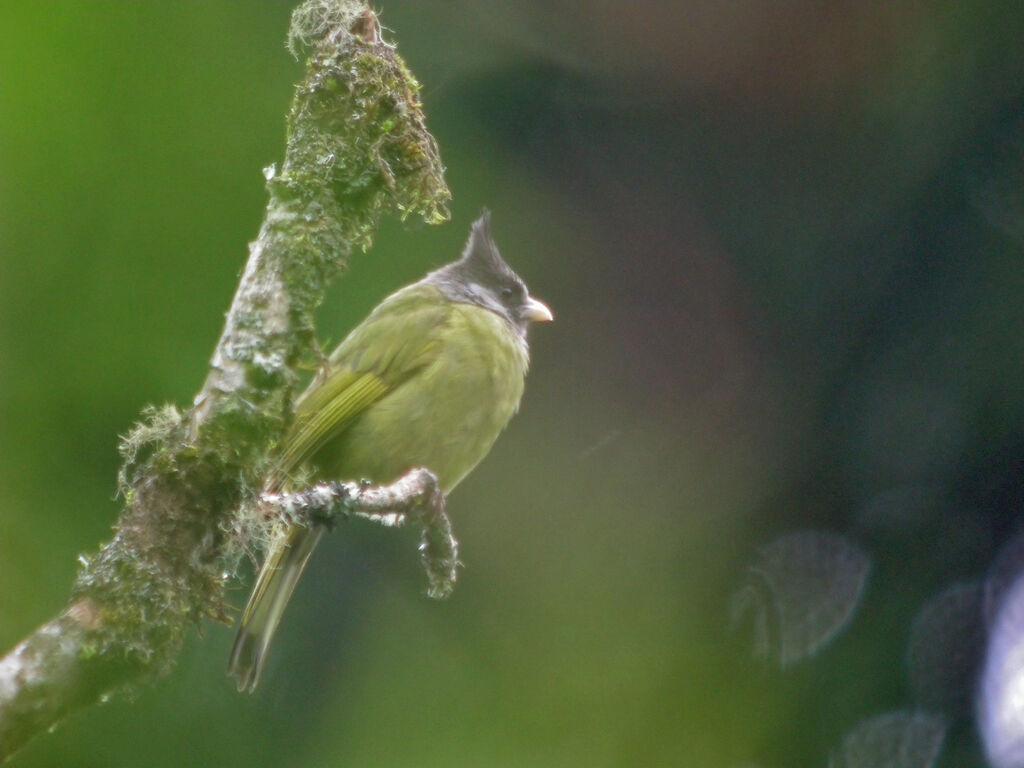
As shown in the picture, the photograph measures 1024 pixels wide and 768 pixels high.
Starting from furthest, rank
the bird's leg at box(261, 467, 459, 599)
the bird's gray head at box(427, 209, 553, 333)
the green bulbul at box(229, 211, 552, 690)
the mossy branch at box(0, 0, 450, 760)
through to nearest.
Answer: the bird's gray head at box(427, 209, 553, 333) < the green bulbul at box(229, 211, 552, 690) < the bird's leg at box(261, 467, 459, 599) < the mossy branch at box(0, 0, 450, 760)

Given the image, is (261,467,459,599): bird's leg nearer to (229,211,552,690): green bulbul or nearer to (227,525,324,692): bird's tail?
(227,525,324,692): bird's tail

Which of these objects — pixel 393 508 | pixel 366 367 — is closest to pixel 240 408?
pixel 393 508

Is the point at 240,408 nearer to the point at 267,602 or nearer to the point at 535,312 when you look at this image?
the point at 267,602

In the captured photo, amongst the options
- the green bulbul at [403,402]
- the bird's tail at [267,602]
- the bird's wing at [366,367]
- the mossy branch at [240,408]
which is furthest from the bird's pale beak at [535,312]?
the mossy branch at [240,408]

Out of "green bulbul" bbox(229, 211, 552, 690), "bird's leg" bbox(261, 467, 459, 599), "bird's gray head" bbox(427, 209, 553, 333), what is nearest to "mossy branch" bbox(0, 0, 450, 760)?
"bird's leg" bbox(261, 467, 459, 599)

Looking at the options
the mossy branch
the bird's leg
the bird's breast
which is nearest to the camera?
the mossy branch

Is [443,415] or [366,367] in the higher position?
[366,367]

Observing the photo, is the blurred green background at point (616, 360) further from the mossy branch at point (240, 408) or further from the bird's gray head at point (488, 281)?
the mossy branch at point (240, 408)

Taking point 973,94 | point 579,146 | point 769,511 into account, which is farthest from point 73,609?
point 973,94
